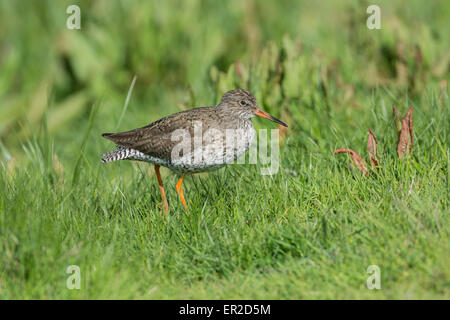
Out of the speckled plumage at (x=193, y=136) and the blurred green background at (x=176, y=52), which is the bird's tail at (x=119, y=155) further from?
the blurred green background at (x=176, y=52)

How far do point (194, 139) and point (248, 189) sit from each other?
61 cm

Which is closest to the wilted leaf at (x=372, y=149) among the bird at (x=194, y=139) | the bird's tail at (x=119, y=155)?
the bird at (x=194, y=139)

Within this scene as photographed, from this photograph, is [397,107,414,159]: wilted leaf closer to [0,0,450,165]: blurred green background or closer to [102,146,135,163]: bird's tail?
[0,0,450,165]: blurred green background

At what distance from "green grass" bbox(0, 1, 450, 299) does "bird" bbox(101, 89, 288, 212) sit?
24 centimetres

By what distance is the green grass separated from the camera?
3.61 metres

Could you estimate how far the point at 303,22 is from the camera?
9.45m

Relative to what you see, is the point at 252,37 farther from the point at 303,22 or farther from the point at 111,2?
the point at 111,2

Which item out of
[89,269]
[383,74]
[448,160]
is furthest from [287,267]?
[383,74]

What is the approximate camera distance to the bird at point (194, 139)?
4.81 m

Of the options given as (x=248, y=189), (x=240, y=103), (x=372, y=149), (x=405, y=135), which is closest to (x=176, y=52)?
(x=240, y=103)

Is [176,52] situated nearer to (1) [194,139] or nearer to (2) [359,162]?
(1) [194,139]

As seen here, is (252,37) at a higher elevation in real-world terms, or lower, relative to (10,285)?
higher

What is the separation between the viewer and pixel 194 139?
4.89 metres
